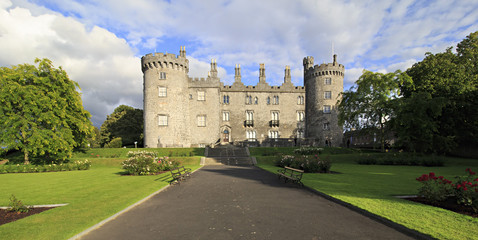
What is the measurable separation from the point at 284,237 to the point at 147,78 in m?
40.3

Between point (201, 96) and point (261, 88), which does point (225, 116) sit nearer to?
point (201, 96)

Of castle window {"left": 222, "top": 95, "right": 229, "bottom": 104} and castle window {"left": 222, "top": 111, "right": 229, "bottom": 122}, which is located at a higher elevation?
castle window {"left": 222, "top": 95, "right": 229, "bottom": 104}

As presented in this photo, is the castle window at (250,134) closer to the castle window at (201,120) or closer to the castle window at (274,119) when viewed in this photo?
the castle window at (274,119)

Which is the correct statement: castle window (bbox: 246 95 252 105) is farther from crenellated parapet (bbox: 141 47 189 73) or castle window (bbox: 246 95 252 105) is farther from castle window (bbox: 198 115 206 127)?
crenellated parapet (bbox: 141 47 189 73)

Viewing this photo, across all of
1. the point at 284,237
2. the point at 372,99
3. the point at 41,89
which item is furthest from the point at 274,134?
the point at 284,237

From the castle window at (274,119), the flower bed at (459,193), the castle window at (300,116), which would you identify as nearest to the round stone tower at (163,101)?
the castle window at (274,119)

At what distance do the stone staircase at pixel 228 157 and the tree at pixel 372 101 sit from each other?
15.9 m

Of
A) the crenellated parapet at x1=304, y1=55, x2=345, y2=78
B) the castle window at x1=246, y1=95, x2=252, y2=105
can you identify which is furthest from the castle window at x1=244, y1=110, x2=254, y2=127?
the crenellated parapet at x1=304, y1=55, x2=345, y2=78

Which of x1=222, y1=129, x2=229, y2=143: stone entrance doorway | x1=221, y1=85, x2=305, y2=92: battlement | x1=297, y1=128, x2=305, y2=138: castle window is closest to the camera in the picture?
x1=222, y1=129, x2=229, y2=143: stone entrance doorway

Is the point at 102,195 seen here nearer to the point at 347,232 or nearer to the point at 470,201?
the point at 347,232

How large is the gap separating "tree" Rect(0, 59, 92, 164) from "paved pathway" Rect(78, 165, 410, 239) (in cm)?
2158

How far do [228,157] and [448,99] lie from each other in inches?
1057

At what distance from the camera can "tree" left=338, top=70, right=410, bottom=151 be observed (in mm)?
31969

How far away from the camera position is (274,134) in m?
47.4
